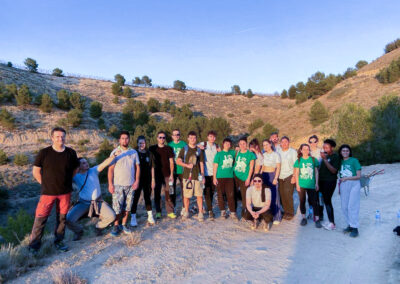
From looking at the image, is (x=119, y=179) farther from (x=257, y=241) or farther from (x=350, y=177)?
(x=350, y=177)

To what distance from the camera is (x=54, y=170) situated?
4062mm

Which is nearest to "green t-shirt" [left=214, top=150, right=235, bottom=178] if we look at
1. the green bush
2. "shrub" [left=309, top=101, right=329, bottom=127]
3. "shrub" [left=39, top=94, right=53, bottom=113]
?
the green bush

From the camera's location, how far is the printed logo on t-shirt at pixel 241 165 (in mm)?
5866

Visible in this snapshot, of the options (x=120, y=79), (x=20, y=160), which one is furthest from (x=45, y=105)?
(x=120, y=79)

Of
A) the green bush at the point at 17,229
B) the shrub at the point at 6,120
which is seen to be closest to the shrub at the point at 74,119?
the shrub at the point at 6,120

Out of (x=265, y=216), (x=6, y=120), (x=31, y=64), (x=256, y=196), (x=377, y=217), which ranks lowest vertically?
(x=377, y=217)

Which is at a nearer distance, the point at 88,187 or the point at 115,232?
the point at 88,187

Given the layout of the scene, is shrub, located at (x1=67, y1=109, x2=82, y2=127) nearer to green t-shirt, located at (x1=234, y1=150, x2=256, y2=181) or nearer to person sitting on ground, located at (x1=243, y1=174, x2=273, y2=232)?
green t-shirt, located at (x1=234, y1=150, x2=256, y2=181)

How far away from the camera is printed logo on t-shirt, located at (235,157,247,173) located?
5.87 m

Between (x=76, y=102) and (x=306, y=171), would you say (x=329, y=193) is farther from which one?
(x=76, y=102)

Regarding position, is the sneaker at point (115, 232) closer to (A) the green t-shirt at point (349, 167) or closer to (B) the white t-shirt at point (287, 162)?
(B) the white t-shirt at point (287, 162)

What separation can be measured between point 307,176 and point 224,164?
187 centimetres

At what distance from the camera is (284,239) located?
4.87m

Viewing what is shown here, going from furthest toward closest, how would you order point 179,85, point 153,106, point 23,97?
point 179,85
point 153,106
point 23,97
